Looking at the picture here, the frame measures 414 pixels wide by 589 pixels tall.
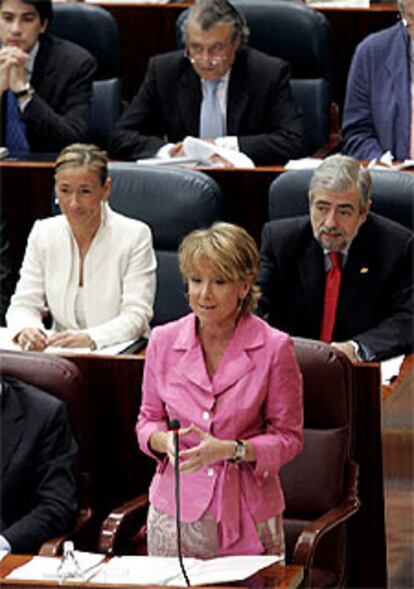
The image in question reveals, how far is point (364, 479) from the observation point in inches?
128

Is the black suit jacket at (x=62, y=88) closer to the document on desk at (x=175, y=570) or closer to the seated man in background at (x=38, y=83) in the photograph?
the seated man in background at (x=38, y=83)

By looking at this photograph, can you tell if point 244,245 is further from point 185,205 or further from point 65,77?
point 65,77

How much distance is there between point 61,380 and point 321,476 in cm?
52

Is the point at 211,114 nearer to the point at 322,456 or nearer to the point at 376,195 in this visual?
the point at 376,195

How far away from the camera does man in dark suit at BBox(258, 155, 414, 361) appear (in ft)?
11.3

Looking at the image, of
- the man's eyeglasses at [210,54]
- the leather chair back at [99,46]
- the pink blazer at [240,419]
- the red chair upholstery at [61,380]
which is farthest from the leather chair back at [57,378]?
the leather chair back at [99,46]

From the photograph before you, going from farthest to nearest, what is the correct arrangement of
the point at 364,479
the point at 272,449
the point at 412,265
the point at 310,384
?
the point at 412,265
the point at 364,479
the point at 310,384
the point at 272,449

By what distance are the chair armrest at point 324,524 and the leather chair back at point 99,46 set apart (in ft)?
6.41

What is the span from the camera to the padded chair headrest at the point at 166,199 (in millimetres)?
3797

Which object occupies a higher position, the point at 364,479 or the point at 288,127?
the point at 288,127

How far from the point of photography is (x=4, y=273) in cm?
394

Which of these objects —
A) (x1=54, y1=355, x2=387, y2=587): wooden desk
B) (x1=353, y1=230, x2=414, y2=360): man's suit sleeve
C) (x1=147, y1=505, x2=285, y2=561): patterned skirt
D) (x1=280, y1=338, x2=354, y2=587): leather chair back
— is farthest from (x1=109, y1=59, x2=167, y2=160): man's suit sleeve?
(x1=147, y1=505, x2=285, y2=561): patterned skirt

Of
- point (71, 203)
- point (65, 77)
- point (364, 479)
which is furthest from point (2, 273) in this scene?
point (364, 479)

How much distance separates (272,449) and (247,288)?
10.8 inches
